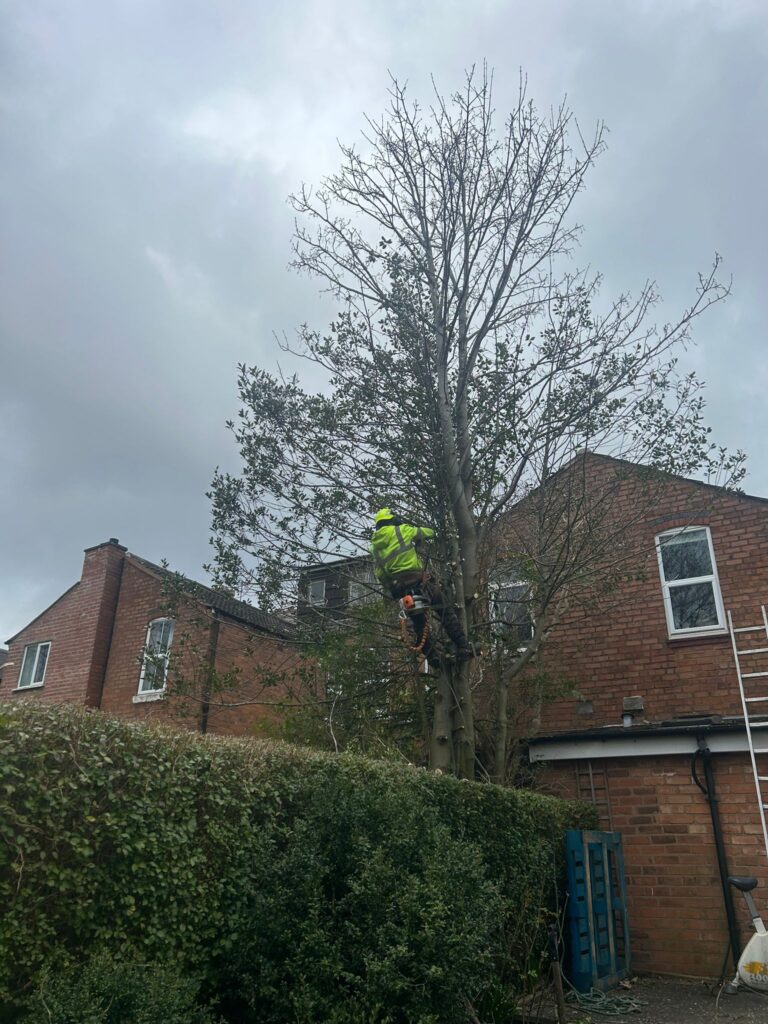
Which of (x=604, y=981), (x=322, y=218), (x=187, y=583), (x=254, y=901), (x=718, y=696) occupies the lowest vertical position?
(x=604, y=981)

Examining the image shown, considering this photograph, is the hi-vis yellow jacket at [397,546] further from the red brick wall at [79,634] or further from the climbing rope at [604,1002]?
the red brick wall at [79,634]

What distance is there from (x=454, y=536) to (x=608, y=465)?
3753 millimetres

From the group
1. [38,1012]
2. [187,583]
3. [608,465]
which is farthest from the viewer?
[608,465]

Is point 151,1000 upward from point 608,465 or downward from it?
downward

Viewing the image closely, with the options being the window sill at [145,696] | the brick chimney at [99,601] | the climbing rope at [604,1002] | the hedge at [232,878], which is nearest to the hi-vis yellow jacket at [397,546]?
the hedge at [232,878]

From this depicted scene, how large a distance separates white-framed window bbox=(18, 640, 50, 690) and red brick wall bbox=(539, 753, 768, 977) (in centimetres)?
1508

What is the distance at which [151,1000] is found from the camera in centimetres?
347

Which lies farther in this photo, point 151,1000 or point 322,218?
point 322,218

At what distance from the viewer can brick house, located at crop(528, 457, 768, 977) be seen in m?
8.88

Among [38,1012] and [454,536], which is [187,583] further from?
[38,1012]

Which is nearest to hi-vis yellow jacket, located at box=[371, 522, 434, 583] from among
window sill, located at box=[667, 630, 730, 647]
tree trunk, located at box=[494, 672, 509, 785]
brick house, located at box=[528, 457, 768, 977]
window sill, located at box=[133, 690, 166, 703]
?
tree trunk, located at box=[494, 672, 509, 785]

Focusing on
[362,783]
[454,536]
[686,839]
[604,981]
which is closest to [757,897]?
[686,839]

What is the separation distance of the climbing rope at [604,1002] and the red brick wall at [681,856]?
1.36m

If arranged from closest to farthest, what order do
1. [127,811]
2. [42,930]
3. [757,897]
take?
[42,930], [127,811], [757,897]
